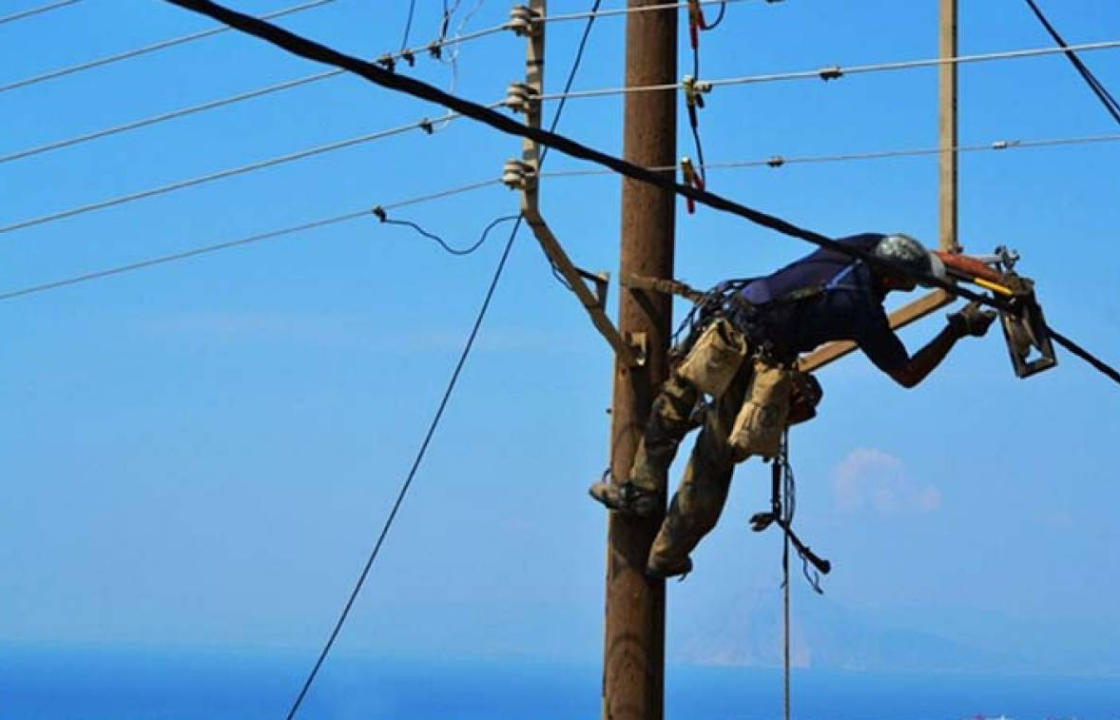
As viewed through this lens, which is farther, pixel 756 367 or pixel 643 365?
pixel 643 365

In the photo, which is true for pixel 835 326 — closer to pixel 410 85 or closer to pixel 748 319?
pixel 748 319

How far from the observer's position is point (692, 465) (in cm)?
1089

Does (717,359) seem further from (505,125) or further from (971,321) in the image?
(505,125)

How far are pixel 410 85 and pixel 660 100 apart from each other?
4.14 m

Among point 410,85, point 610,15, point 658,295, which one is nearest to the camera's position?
point 410,85

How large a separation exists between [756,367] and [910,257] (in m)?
1.04

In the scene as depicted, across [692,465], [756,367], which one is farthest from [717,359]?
[692,465]

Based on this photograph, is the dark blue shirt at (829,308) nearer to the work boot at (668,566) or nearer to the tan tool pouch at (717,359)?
the tan tool pouch at (717,359)

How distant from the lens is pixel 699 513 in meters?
10.8

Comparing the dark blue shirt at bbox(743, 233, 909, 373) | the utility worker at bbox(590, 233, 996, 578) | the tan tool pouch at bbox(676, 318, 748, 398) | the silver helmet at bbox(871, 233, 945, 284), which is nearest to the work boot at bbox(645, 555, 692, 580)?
the utility worker at bbox(590, 233, 996, 578)

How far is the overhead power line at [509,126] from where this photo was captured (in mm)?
6434

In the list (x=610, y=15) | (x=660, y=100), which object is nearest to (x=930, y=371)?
(x=660, y=100)

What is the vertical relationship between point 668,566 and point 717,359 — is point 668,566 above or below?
below

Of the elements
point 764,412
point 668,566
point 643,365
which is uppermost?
point 643,365
